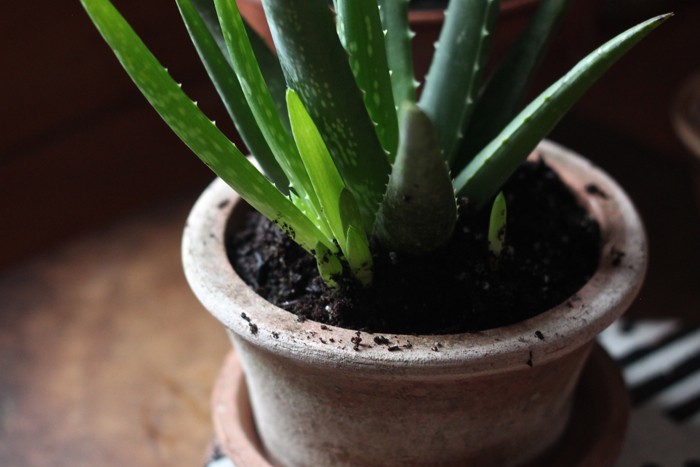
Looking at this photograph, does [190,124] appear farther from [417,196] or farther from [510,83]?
[510,83]

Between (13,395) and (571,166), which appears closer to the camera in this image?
(571,166)

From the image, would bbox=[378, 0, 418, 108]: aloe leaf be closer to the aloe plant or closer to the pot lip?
the aloe plant

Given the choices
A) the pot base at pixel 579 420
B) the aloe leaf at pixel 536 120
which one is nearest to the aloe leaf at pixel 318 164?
the aloe leaf at pixel 536 120

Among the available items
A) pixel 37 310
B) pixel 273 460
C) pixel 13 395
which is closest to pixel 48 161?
pixel 37 310

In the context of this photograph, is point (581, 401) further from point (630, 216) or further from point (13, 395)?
point (13, 395)

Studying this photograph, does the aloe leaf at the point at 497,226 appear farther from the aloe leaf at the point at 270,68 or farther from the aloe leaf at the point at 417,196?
the aloe leaf at the point at 270,68
